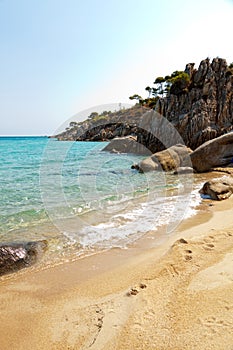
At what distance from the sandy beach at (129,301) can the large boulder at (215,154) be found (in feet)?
36.9

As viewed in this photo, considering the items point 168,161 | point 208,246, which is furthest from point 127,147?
point 208,246

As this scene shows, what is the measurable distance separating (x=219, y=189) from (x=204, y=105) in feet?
74.7

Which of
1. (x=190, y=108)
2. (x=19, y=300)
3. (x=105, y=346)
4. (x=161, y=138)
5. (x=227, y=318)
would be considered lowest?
(x=19, y=300)

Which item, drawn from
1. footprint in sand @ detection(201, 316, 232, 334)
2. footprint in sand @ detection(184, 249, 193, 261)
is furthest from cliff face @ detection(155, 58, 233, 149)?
footprint in sand @ detection(201, 316, 232, 334)

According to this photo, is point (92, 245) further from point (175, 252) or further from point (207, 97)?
point (207, 97)

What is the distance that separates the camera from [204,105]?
96.7 feet

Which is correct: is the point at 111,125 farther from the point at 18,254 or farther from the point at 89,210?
the point at 18,254

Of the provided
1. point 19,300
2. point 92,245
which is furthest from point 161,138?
point 19,300

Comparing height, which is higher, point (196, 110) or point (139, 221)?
point (196, 110)

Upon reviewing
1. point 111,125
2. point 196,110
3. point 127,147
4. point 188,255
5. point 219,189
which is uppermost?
point 111,125

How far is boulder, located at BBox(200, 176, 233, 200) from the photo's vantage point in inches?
355

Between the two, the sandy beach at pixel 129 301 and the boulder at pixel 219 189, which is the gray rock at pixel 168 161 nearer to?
the boulder at pixel 219 189

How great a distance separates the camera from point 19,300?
384 centimetres

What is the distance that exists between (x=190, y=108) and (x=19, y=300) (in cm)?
3112
